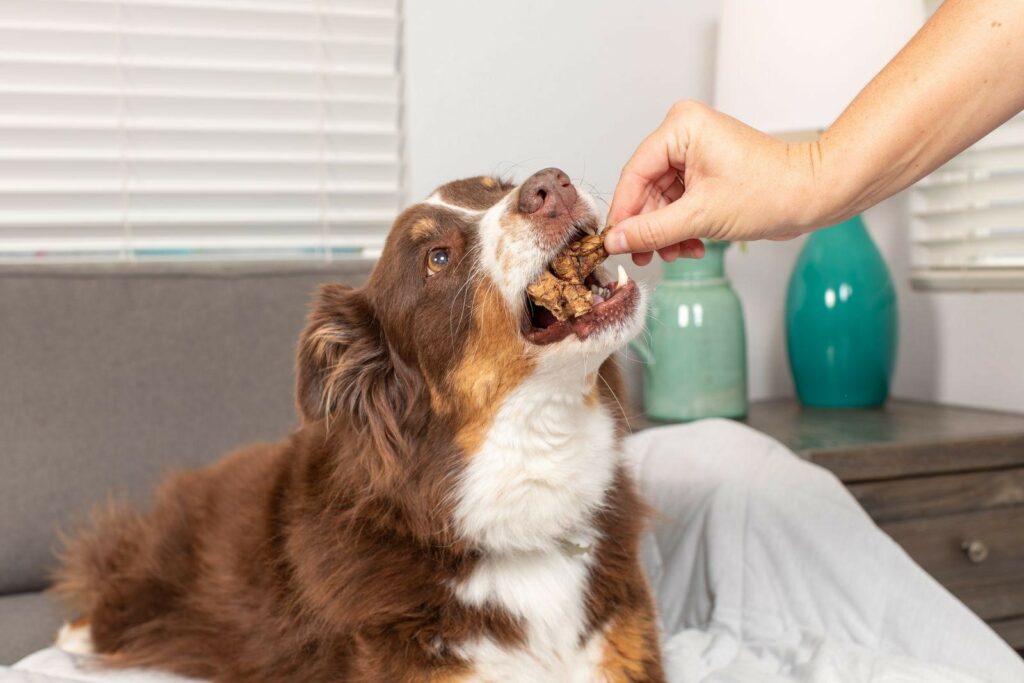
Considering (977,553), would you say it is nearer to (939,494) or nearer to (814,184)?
(939,494)

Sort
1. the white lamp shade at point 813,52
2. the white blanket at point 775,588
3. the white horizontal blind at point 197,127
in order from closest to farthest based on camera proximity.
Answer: the white blanket at point 775,588
the white lamp shade at point 813,52
the white horizontal blind at point 197,127

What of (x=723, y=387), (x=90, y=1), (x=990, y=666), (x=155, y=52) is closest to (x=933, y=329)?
(x=723, y=387)

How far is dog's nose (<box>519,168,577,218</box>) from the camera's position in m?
1.55

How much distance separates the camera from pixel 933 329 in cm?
333

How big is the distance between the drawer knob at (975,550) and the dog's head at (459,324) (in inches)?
57.7

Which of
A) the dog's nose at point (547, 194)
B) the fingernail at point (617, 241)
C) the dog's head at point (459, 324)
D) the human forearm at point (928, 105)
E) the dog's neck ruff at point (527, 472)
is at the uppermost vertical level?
the human forearm at point (928, 105)

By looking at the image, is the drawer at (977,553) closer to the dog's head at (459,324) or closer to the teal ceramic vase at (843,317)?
the teal ceramic vase at (843,317)

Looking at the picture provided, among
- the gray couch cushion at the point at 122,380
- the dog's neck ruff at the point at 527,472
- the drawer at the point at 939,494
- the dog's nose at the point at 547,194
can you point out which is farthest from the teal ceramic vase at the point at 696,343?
the dog's nose at the point at 547,194

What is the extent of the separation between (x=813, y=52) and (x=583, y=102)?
790mm

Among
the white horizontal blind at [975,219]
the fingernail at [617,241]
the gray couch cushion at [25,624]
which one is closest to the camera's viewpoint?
the fingernail at [617,241]

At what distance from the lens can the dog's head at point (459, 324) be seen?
1.55 meters

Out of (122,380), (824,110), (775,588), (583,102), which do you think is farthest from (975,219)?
(122,380)

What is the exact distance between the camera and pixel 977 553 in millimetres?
2598

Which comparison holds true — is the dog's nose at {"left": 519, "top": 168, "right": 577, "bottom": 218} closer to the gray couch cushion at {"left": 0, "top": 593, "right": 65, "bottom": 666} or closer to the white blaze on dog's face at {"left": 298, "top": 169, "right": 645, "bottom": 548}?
the white blaze on dog's face at {"left": 298, "top": 169, "right": 645, "bottom": 548}
